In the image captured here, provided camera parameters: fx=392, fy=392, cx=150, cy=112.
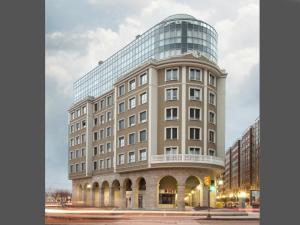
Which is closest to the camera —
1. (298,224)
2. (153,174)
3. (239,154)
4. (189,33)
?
Answer: (298,224)

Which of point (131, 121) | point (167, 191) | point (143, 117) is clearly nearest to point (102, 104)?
point (131, 121)

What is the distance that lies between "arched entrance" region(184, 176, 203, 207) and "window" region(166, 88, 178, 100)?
7637mm

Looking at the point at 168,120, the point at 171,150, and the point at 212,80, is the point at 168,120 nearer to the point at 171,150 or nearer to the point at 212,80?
the point at 171,150

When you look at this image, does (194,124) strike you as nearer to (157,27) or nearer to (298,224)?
(157,27)

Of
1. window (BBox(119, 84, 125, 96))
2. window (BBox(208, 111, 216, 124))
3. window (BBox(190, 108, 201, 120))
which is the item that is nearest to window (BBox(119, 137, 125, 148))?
window (BBox(119, 84, 125, 96))

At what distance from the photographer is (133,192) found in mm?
39062

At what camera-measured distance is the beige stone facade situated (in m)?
35.5

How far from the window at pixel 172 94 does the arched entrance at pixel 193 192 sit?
7637 mm

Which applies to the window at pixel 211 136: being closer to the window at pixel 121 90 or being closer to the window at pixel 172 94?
the window at pixel 172 94

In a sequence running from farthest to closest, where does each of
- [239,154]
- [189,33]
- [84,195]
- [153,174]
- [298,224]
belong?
[239,154]
[84,195]
[189,33]
[153,174]
[298,224]

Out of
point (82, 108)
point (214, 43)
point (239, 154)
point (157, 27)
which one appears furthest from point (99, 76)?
point (239, 154)

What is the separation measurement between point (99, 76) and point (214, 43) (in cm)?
1760

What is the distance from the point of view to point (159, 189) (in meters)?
36.6

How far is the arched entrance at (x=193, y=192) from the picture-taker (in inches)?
1445
